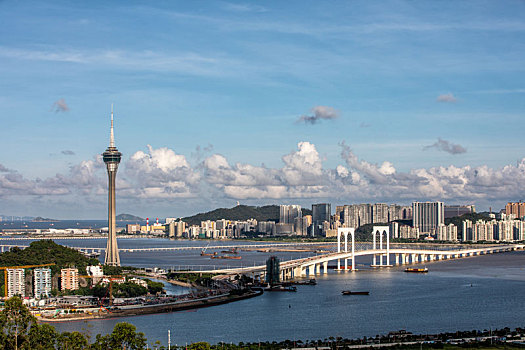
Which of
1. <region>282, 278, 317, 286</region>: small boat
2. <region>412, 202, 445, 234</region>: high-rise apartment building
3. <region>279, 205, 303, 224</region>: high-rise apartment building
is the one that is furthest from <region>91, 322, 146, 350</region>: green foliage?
<region>279, 205, 303, 224</region>: high-rise apartment building

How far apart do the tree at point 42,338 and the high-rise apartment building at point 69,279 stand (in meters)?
21.6

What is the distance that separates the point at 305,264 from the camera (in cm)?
5747

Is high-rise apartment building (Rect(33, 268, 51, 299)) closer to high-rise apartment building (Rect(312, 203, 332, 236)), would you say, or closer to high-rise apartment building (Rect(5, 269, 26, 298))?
high-rise apartment building (Rect(5, 269, 26, 298))

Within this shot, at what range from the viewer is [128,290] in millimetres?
42625

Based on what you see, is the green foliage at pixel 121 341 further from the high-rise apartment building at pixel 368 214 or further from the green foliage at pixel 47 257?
the high-rise apartment building at pixel 368 214

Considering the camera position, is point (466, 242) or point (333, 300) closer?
point (333, 300)

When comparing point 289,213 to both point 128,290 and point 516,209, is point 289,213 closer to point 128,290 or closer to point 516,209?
point 516,209

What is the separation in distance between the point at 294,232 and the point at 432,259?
212 ft

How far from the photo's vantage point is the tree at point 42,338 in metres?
22.9

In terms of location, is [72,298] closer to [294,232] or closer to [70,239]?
[70,239]

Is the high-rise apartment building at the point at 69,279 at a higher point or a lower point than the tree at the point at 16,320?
lower

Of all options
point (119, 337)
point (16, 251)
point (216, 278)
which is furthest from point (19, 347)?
point (16, 251)

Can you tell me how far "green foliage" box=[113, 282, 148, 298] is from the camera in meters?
41.8

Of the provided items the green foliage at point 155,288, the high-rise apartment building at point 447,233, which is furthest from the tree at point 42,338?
the high-rise apartment building at point 447,233
